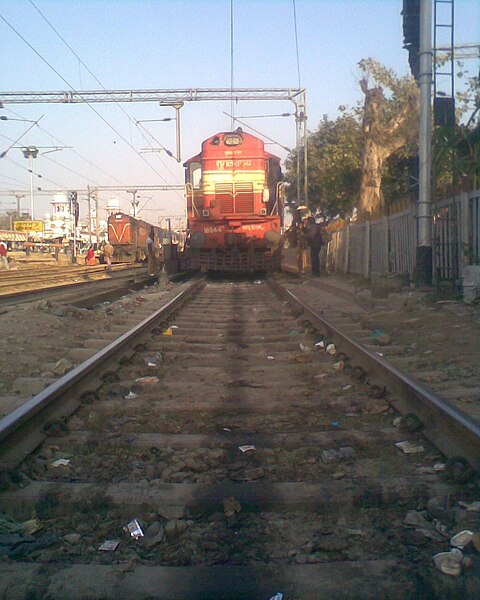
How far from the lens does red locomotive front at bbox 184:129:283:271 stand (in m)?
20.5

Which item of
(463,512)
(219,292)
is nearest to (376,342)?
(463,512)

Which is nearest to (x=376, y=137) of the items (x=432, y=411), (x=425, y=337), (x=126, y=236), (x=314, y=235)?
(x=314, y=235)

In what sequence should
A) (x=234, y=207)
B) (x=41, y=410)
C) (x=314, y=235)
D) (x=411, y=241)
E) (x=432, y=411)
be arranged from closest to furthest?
(x=432, y=411), (x=41, y=410), (x=411, y=241), (x=234, y=207), (x=314, y=235)

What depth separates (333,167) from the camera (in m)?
33.5

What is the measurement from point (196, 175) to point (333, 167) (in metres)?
13.9

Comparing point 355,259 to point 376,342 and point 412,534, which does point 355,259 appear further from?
point 412,534

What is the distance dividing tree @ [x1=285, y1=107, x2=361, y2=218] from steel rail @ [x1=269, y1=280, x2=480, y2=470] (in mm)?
28169

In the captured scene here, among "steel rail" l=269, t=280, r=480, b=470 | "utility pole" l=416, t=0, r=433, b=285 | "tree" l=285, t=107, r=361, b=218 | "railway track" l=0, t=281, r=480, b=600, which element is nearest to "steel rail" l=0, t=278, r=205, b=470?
"railway track" l=0, t=281, r=480, b=600

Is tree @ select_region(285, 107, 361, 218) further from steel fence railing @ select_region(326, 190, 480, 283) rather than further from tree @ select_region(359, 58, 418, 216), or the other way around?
steel fence railing @ select_region(326, 190, 480, 283)

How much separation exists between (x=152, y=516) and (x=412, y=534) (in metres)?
1.24

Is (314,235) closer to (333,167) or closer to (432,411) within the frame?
(333,167)

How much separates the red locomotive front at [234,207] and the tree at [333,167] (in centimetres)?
1269

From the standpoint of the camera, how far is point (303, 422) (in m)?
4.59

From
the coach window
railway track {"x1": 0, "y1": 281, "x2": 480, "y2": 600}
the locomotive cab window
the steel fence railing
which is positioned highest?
the locomotive cab window
